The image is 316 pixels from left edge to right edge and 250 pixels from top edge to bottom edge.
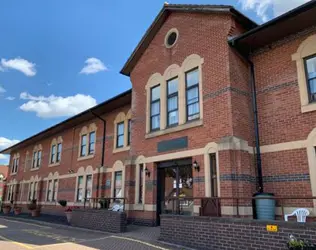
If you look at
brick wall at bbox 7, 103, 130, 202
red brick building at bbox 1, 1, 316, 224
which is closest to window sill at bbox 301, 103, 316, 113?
red brick building at bbox 1, 1, 316, 224

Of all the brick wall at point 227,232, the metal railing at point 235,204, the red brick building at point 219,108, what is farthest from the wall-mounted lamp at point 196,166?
the brick wall at point 227,232

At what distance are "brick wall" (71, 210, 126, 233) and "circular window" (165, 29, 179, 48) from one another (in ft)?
25.3

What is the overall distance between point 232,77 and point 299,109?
2.47 metres

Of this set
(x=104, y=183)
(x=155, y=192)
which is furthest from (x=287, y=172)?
(x=104, y=183)

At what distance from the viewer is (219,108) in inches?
411

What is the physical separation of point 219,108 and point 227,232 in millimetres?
4300

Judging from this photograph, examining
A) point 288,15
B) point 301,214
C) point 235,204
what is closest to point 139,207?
point 235,204

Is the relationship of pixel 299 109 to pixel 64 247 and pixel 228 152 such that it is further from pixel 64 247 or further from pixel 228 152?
pixel 64 247

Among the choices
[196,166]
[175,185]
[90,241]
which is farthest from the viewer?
[175,185]

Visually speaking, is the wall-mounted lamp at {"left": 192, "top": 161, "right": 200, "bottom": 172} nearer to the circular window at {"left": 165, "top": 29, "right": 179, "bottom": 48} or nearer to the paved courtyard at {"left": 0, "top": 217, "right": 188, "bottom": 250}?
the paved courtyard at {"left": 0, "top": 217, "right": 188, "bottom": 250}

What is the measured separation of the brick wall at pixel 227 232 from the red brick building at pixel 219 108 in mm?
1160

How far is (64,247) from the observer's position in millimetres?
9344

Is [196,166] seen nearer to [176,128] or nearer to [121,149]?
[176,128]

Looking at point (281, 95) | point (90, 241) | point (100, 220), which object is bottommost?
point (90, 241)
